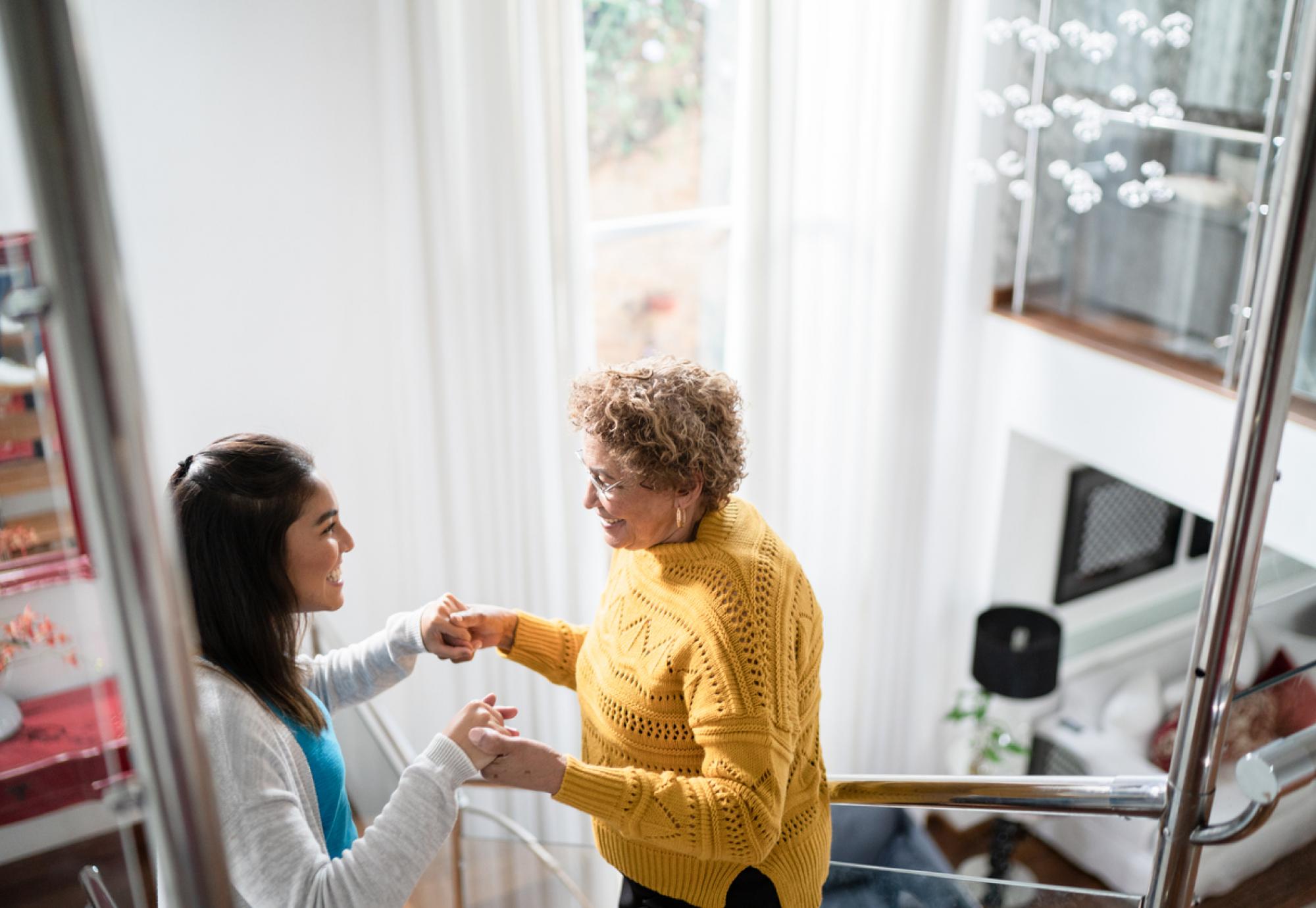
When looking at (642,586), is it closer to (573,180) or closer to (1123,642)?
(573,180)

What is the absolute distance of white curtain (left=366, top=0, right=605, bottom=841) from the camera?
3303mm

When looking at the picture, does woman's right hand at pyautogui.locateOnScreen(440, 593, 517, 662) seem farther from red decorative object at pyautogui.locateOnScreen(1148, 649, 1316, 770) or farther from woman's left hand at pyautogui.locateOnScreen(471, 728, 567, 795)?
red decorative object at pyautogui.locateOnScreen(1148, 649, 1316, 770)

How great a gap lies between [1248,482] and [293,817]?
1.11 metres

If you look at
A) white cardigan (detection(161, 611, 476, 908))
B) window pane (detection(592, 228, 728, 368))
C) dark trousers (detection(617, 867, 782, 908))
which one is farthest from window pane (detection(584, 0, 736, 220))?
white cardigan (detection(161, 611, 476, 908))

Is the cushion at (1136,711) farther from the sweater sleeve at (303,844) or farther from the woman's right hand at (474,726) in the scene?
the sweater sleeve at (303,844)

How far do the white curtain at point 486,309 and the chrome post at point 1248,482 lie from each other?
2.46 m

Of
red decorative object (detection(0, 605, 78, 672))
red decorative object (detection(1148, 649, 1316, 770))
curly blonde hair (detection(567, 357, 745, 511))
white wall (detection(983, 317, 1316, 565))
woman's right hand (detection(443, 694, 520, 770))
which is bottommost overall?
white wall (detection(983, 317, 1316, 565))

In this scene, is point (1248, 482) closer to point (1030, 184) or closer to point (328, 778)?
point (328, 778)

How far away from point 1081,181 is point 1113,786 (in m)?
3.16

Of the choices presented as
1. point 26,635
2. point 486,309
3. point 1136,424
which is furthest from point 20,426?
point 1136,424

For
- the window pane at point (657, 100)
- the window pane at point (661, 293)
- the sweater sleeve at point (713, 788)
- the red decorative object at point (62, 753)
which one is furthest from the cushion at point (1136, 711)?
the red decorative object at point (62, 753)

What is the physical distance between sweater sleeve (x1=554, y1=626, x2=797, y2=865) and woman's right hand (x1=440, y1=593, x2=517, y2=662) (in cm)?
36

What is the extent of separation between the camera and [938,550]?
508 centimetres

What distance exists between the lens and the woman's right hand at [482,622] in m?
1.89
